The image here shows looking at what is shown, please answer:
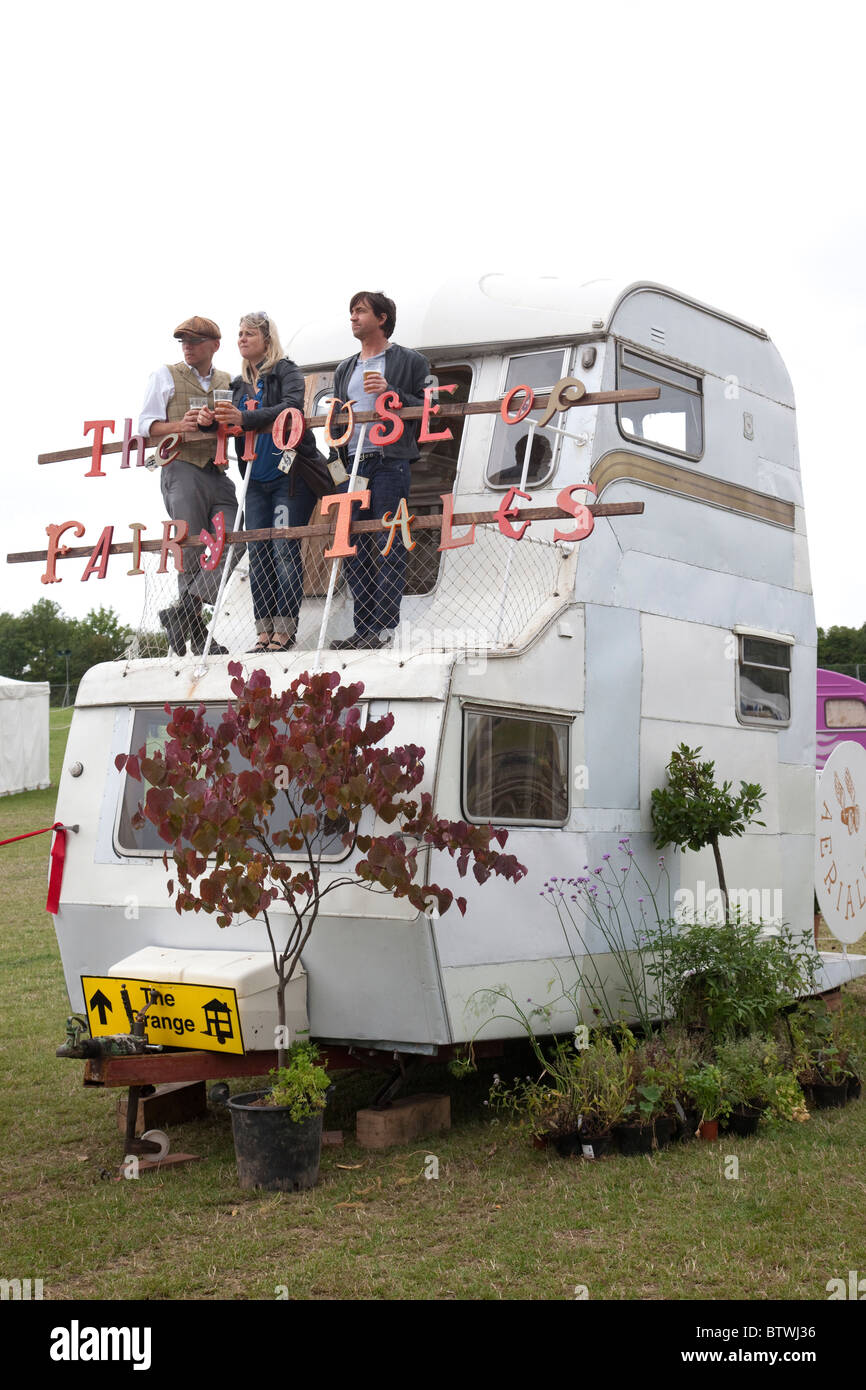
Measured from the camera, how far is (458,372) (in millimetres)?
9344

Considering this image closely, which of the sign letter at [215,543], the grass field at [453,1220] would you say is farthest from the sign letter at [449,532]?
the grass field at [453,1220]

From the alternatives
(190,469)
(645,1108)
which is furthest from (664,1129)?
(190,469)

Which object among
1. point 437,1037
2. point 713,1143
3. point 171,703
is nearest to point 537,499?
point 171,703

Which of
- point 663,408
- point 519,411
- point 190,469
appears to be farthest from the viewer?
point 663,408

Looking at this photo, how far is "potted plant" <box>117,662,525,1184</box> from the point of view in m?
6.61

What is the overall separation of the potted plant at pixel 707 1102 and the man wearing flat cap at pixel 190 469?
3780 mm

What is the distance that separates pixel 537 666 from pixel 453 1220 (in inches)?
115

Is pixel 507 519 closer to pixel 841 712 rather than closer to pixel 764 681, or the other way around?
pixel 764 681

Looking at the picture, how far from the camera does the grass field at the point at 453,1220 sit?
18.7 ft

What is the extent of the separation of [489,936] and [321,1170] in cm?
147

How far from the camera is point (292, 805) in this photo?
22.0 feet

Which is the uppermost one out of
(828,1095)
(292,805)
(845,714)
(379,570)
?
(845,714)

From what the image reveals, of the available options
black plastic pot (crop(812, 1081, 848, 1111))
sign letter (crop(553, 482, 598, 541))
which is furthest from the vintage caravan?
black plastic pot (crop(812, 1081, 848, 1111))
